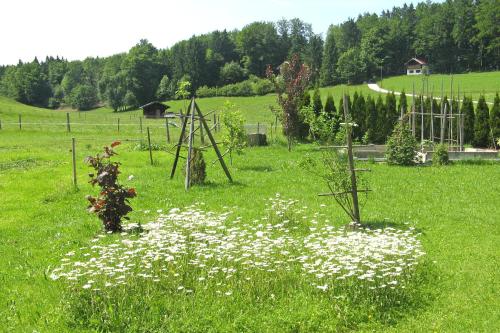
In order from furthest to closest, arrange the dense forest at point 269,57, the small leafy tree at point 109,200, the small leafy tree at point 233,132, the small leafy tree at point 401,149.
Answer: the dense forest at point 269,57 < the small leafy tree at point 233,132 < the small leafy tree at point 401,149 < the small leafy tree at point 109,200

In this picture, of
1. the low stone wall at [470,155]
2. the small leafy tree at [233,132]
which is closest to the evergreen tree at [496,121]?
the low stone wall at [470,155]

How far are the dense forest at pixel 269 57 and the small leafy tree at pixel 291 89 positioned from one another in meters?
60.4

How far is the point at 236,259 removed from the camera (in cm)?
759

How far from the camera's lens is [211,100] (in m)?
88.8

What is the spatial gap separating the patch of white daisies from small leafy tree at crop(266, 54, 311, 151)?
17.5 m

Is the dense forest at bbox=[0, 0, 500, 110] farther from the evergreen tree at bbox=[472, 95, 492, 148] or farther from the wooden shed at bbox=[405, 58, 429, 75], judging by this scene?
the evergreen tree at bbox=[472, 95, 492, 148]

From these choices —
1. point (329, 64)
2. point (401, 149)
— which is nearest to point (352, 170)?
point (401, 149)

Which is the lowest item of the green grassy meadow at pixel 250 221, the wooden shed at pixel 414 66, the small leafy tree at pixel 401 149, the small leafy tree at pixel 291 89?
the green grassy meadow at pixel 250 221

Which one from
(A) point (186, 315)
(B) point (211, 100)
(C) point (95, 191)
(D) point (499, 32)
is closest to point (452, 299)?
(A) point (186, 315)

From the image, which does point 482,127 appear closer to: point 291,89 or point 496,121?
point 496,121

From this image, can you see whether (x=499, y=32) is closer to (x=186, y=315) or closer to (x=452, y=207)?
(x=452, y=207)

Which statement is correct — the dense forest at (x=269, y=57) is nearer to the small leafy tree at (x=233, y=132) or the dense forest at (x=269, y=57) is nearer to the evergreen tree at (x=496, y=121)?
the evergreen tree at (x=496, y=121)

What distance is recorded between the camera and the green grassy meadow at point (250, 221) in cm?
627

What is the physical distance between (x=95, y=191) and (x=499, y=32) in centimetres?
9772
